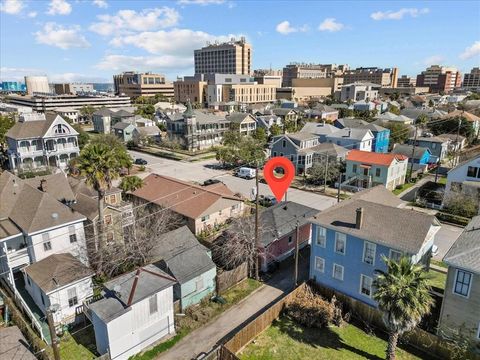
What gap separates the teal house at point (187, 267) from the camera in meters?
24.0

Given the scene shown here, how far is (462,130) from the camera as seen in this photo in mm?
81750

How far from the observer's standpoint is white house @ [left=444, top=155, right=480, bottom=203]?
4153 centimetres

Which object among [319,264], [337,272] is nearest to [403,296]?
[337,272]

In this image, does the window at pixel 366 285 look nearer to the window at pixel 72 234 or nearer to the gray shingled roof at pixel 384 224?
the gray shingled roof at pixel 384 224

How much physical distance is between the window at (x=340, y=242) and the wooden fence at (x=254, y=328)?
492 centimetres

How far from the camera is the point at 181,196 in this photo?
39.7 metres

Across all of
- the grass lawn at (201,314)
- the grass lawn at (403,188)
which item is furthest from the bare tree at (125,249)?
the grass lawn at (403,188)

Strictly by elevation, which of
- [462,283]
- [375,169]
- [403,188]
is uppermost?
[375,169]

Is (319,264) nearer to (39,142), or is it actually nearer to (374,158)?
(374,158)

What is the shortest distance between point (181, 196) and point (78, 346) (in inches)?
804

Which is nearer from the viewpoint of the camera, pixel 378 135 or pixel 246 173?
pixel 246 173

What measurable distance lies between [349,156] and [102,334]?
4457cm

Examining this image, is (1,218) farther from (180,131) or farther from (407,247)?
(180,131)

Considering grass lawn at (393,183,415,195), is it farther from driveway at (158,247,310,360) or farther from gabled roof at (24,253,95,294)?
gabled roof at (24,253,95,294)
